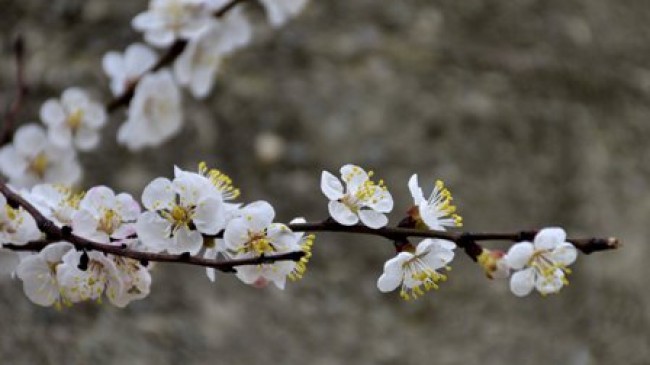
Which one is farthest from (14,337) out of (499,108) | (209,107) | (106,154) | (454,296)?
(499,108)

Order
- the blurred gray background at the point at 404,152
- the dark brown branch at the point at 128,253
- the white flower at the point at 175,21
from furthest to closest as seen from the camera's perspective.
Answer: the blurred gray background at the point at 404,152
the white flower at the point at 175,21
the dark brown branch at the point at 128,253

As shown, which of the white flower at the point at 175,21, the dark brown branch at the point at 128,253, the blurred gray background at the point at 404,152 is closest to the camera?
the dark brown branch at the point at 128,253

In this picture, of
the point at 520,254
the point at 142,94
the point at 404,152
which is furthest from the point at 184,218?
the point at 404,152

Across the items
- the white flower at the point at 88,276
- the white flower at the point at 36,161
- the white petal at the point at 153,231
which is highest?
the white flower at the point at 36,161

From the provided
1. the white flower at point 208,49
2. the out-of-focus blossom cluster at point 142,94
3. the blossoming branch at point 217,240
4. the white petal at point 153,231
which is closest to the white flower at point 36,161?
the out-of-focus blossom cluster at point 142,94

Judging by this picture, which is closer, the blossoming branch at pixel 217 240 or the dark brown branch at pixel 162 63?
the blossoming branch at pixel 217 240

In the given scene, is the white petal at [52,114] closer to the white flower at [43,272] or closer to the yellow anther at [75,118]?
the yellow anther at [75,118]

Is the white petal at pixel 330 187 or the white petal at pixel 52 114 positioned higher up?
the white petal at pixel 52 114
